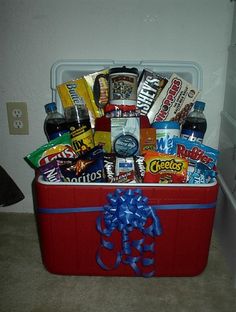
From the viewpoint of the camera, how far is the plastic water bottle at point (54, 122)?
810mm

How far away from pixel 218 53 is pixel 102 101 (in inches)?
14.3

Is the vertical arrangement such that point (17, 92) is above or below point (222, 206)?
above

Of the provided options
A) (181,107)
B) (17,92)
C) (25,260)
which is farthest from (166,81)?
(25,260)

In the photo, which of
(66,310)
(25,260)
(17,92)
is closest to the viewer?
(66,310)

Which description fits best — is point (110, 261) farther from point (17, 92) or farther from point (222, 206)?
point (17, 92)

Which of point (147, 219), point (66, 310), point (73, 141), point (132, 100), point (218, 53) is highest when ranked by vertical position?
point (218, 53)

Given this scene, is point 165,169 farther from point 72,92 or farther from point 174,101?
point 72,92

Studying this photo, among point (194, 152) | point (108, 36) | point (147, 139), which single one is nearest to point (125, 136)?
point (147, 139)

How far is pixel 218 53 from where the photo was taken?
2.76ft

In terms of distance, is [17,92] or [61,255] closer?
[61,255]

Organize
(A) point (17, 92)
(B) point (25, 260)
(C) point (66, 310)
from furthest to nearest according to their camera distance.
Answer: (A) point (17, 92) < (B) point (25, 260) < (C) point (66, 310)

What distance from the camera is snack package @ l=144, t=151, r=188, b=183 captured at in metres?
0.66

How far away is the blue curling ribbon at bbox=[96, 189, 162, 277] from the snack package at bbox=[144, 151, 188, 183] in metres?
0.07

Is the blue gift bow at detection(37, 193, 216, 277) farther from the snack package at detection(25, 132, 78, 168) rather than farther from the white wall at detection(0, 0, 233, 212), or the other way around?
the white wall at detection(0, 0, 233, 212)
